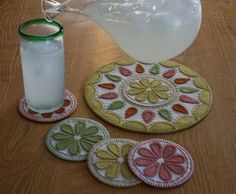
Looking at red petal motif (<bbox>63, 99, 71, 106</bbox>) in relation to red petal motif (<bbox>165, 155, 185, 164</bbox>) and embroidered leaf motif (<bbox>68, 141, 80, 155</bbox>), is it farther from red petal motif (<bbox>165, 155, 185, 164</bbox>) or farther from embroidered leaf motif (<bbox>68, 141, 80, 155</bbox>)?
red petal motif (<bbox>165, 155, 185, 164</bbox>)

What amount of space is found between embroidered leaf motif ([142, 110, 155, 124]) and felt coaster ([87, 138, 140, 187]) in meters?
0.07

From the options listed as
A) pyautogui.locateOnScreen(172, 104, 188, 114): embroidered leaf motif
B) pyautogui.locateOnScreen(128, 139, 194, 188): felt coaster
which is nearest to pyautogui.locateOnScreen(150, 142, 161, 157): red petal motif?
pyautogui.locateOnScreen(128, 139, 194, 188): felt coaster

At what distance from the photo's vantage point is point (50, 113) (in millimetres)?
A: 827

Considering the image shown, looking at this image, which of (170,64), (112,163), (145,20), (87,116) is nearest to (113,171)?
(112,163)

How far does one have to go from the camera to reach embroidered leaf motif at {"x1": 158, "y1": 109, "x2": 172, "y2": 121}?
0.82 m

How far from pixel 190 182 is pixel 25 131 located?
305 mm

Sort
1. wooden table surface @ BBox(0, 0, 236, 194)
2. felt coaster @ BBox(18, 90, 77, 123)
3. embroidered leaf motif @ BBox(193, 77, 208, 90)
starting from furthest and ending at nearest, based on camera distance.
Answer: embroidered leaf motif @ BBox(193, 77, 208, 90), felt coaster @ BBox(18, 90, 77, 123), wooden table surface @ BBox(0, 0, 236, 194)

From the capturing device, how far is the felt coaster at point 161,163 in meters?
0.68

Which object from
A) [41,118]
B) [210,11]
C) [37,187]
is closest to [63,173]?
[37,187]

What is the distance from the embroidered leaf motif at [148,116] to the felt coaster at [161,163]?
6cm

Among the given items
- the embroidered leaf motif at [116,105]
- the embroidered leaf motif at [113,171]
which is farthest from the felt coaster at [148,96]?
the embroidered leaf motif at [113,171]

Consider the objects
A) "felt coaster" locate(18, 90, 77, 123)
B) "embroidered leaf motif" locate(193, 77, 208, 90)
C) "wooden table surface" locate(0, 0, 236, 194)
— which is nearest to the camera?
"wooden table surface" locate(0, 0, 236, 194)

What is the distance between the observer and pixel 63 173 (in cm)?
69

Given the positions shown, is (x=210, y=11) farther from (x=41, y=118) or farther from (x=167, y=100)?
(x=41, y=118)
